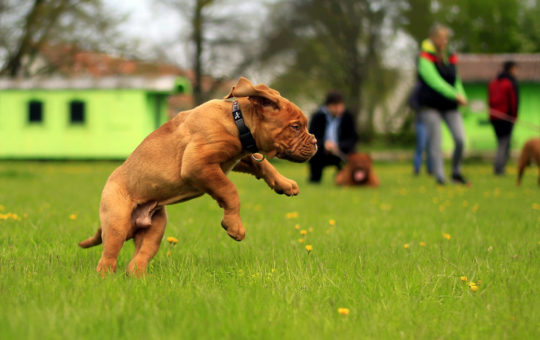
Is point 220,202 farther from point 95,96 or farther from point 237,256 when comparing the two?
point 95,96

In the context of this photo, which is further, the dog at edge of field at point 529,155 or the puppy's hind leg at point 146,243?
the dog at edge of field at point 529,155

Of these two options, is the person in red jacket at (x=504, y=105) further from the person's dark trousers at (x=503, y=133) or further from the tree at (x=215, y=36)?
the tree at (x=215, y=36)

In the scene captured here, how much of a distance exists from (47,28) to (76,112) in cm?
770

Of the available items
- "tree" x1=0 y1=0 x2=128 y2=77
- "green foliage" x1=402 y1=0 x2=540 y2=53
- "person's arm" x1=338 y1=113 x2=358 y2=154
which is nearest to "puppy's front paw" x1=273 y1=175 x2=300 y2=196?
"person's arm" x1=338 y1=113 x2=358 y2=154

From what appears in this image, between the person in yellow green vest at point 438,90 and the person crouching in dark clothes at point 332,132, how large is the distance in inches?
74.5

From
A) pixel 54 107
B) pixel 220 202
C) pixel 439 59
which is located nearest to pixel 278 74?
pixel 54 107

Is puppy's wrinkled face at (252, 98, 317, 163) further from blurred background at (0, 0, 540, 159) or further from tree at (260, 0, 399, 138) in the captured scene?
tree at (260, 0, 399, 138)

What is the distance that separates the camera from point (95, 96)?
22938 mm

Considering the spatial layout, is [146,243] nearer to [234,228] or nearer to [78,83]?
[234,228]

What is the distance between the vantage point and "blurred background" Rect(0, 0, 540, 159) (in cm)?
2283

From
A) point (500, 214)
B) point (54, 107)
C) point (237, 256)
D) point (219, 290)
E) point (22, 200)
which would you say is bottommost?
point (54, 107)

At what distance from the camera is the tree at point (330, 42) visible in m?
29.3

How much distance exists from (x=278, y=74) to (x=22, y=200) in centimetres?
2528

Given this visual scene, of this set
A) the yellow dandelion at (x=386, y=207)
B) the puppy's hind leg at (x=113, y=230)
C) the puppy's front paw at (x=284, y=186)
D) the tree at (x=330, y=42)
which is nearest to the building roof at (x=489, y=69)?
the tree at (x=330, y=42)
